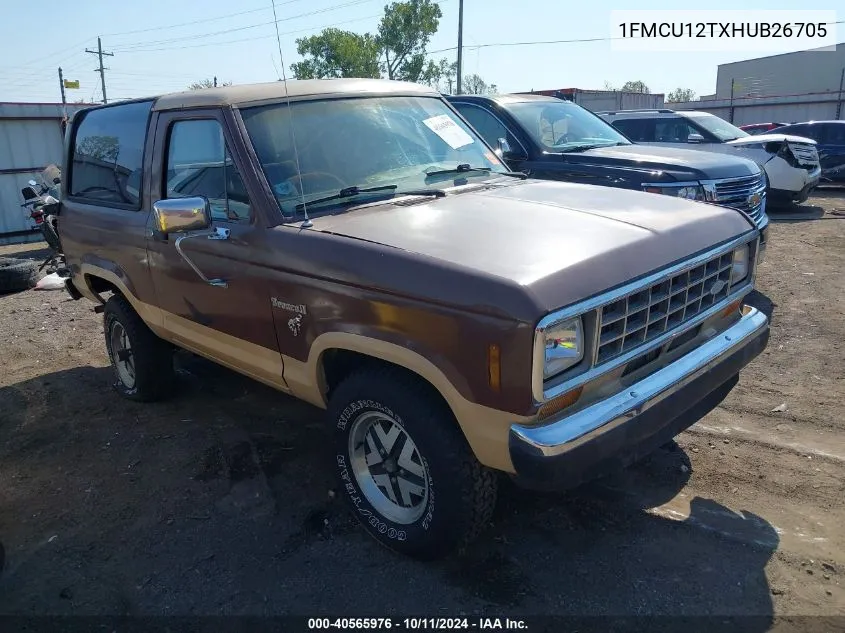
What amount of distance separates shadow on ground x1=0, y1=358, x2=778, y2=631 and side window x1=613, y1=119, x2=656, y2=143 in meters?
9.37

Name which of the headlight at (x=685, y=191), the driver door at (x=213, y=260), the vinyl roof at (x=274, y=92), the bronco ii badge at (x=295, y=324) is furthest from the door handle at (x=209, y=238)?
the headlight at (x=685, y=191)

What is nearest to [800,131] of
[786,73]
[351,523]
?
[351,523]

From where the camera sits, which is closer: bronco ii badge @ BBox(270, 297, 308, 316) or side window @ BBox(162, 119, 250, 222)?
bronco ii badge @ BBox(270, 297, 308, 316)

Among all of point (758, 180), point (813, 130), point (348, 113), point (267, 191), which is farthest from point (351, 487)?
point (813, 130)

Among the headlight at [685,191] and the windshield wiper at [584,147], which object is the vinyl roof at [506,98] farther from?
the headlight at [685,191]

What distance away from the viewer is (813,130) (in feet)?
51.0

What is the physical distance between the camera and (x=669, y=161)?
6.37m

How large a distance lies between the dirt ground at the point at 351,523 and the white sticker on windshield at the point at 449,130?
80.2 inches

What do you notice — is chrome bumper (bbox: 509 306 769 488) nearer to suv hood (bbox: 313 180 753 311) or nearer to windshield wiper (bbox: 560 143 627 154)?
suv hood (bbox: 313 180 753 311)

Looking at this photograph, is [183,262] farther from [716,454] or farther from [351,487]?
[716,454]

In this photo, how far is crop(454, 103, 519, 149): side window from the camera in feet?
22.5

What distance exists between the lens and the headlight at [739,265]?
334 centimetres

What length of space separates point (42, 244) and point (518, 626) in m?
12.8

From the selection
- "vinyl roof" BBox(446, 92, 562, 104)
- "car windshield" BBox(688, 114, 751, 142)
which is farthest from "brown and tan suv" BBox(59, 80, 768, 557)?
"car windshield" BBox(688, 114, 751, 142)
